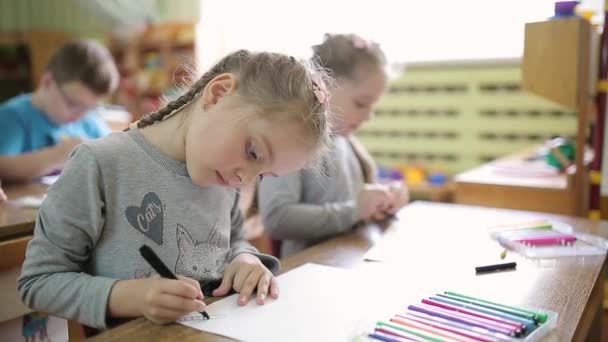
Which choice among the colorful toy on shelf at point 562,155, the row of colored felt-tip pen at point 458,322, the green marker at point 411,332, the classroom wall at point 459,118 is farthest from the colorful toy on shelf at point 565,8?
the green marker at point 411,332

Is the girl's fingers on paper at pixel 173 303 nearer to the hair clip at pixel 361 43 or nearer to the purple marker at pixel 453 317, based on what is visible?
the purple marker at pixel 453 317

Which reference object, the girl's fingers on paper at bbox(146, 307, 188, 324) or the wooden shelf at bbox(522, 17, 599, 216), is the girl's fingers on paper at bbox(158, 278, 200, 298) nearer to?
the girl's fingers on paper at bbox(146, 307, 188, 324)

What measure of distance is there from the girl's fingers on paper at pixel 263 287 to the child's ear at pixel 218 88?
9.8 inches

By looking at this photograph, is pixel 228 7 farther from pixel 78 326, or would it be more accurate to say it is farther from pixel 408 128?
pixel 78 326

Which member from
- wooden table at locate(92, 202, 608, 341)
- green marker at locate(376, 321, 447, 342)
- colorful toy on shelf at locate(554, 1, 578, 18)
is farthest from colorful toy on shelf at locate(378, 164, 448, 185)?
green marker at locate(376, 321, 447, 342)

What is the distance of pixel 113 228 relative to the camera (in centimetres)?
75

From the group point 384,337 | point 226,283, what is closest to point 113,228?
point 226,283

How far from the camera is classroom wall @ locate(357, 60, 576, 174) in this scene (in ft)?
8.54

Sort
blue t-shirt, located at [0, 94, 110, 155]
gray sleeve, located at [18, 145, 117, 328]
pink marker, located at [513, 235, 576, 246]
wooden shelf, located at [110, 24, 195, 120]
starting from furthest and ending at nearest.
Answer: wooden shelf, located at [110, 24, 195, 120]
blue t-shirt, located at [0, 94, 110, 155]
pink marker, located at [513, 235, 576, 246]
gray sleeve, located at [18, 145, 117, 328]

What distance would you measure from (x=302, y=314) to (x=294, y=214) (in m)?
0.53

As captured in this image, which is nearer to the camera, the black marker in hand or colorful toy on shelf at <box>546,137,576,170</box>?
the black marker in hand

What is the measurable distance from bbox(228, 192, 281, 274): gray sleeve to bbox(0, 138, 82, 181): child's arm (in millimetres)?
889

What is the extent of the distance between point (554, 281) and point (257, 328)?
46 cm

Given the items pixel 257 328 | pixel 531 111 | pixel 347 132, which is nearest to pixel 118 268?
pixel 257 328
